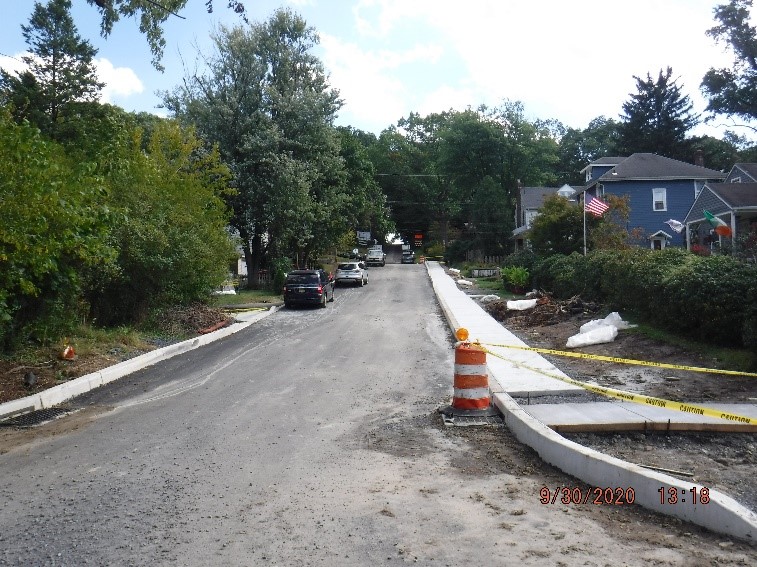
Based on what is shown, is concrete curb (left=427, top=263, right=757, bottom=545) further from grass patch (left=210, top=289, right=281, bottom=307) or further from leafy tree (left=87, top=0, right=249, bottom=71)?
grass patch (left=210, top=289, right=281, bottom=307)

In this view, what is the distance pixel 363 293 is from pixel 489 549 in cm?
3087

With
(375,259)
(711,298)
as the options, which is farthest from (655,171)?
(711,298)

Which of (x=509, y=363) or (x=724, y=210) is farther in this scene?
(x=724, y=210)

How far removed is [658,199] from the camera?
44.1 metres

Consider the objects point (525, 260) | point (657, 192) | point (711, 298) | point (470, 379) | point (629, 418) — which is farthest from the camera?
point (657, 192)

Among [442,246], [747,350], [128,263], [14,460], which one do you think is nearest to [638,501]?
[14,460]

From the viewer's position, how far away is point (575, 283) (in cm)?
2200

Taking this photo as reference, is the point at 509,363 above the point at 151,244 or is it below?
below

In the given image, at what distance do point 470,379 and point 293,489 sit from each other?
3.45 meters

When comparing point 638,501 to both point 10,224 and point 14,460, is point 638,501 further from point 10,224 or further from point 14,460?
point 10,224

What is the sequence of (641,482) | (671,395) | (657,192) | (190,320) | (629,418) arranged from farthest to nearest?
(657,192) → (190,320) → (671,395) → (629,418) → (641,482)

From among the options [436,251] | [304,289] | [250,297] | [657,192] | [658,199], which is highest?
[657,192]

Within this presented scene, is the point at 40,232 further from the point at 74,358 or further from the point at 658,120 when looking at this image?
the point at 658,120
